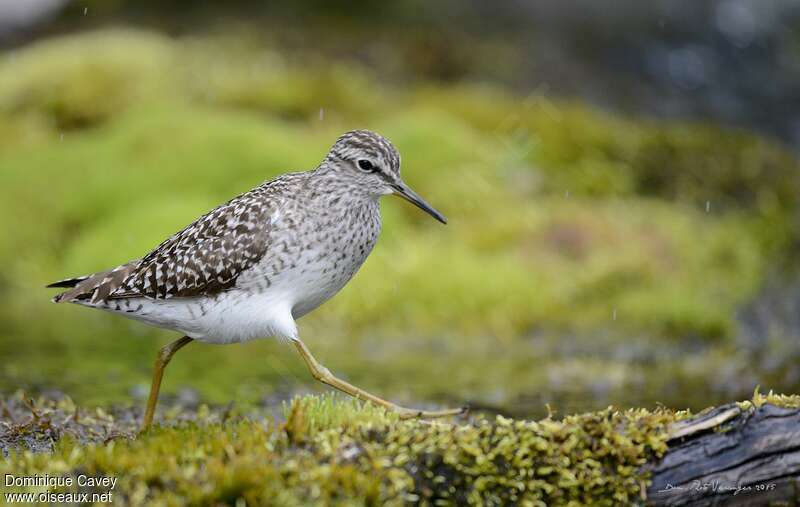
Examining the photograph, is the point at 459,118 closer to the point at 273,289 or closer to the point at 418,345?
the point at 418,345

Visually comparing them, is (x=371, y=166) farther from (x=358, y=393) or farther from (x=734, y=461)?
(x=734, y=461)

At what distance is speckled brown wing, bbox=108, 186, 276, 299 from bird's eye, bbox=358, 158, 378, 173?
728 millimetres

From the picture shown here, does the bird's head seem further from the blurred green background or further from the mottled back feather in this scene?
the blurred green background

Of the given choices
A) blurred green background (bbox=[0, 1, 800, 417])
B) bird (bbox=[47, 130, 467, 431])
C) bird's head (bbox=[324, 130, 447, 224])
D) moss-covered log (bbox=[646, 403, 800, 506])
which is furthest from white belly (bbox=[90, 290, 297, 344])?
moss-covered log (bbox=[646, 403, 800, 506])

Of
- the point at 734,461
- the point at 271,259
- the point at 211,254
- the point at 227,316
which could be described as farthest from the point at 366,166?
the point at 734,461

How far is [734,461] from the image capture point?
19.8 feet

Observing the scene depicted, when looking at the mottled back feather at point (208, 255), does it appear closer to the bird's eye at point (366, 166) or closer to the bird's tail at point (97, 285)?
the bird's tail at point (97, 285)

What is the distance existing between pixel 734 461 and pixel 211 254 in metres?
3.94

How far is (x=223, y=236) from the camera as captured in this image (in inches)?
302

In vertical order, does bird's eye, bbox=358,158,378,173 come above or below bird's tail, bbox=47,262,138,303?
above

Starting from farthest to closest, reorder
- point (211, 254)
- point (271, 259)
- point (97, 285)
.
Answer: point (97, 285) < point (211, 254) < point (271, 259)

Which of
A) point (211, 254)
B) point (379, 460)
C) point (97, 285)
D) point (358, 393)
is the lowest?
point (379, 460)

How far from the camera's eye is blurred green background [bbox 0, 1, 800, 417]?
12273 millimetres

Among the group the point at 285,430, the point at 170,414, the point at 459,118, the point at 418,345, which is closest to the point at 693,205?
the point at 459,118
